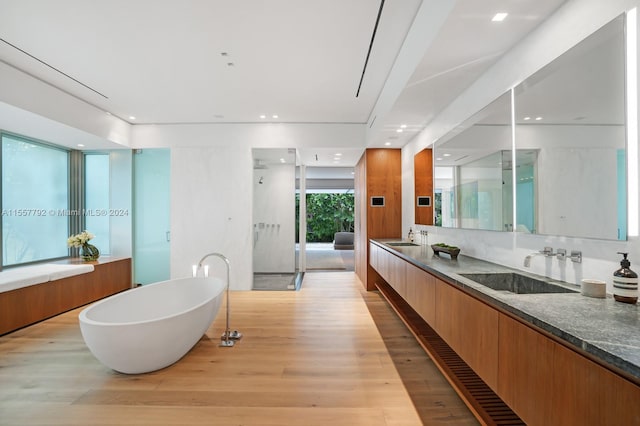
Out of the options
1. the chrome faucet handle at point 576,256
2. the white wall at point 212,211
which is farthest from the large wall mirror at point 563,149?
the white wall at point 212,211

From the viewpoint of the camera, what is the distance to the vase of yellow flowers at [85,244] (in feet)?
14.2

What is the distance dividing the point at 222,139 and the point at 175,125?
89cm

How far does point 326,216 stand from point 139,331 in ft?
35.7

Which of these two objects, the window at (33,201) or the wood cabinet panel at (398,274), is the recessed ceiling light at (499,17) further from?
the window at (33,201)

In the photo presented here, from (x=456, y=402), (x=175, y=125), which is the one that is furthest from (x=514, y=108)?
(x=175, y=125)

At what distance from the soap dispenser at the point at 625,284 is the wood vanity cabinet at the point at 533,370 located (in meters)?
0.48

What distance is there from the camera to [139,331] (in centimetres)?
206

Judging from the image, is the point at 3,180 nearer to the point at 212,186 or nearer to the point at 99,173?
the point at 99,173

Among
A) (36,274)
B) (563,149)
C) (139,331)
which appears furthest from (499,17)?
(36,274)

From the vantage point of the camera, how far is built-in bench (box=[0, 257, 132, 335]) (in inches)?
122

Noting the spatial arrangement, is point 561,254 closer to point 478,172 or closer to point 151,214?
point 478,172

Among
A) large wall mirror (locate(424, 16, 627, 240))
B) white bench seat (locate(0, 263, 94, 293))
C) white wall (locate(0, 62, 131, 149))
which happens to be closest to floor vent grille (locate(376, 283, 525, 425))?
large wall mirror (locate(424, 16, 627, 240))

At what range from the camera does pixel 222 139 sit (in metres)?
4.96

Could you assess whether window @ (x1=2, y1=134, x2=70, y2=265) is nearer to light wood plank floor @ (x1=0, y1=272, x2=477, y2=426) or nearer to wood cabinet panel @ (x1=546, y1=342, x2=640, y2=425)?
light wood plank floor @ (x1=0, y1=272, x2=477, y2=426)
